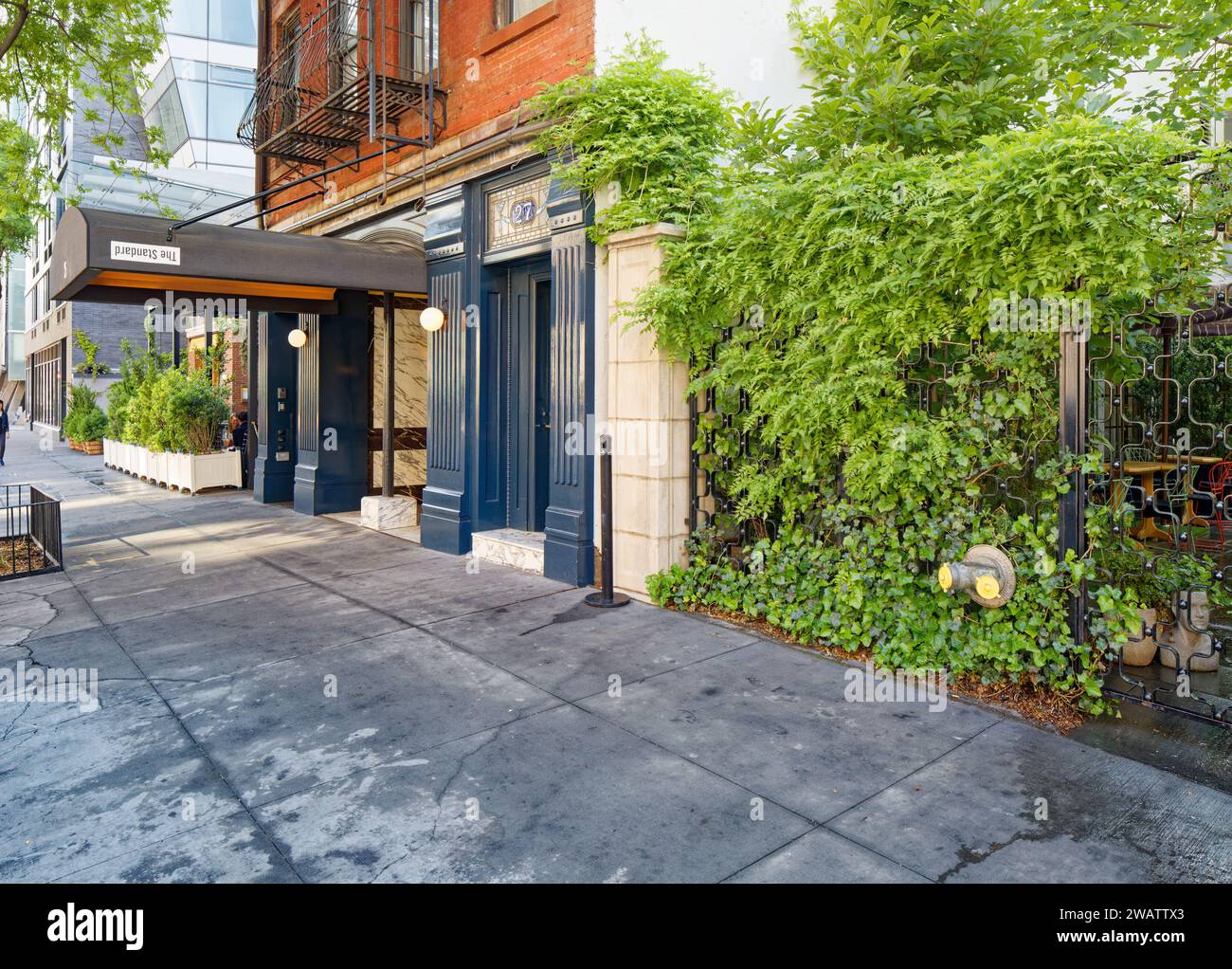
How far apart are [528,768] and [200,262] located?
744cm

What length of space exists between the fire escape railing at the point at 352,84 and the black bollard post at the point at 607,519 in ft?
16.9

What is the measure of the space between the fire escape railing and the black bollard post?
5.15 metres

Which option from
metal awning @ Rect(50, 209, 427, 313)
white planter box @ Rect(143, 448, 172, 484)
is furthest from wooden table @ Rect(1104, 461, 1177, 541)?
white planter box @ Rect(143, 448, 172, 484)

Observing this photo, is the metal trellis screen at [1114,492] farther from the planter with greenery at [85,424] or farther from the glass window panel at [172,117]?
the glass window panel at [172,117]

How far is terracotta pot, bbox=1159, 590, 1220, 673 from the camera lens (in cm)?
541

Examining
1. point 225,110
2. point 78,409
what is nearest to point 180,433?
point 78,409

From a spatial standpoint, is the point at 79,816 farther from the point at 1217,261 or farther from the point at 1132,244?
the point at 1217,261

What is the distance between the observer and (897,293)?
543cm

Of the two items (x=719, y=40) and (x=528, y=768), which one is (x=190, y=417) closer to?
(x=719, y=40)

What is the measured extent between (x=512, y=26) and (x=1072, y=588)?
25.9 feet

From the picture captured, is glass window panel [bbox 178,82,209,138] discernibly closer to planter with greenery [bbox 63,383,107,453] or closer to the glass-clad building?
the glass-clad building

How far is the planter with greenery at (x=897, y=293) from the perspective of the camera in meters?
4.74
